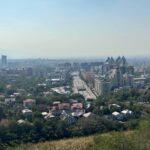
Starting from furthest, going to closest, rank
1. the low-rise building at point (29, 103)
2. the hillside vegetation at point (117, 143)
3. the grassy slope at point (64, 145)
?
the low-rise building at point (29, 103) < the grassy slope at point (64, 145) < the hillside vegetation at point (117, 143)

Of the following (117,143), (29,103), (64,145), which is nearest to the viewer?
(117,143)

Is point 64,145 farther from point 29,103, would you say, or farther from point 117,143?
point 29,103

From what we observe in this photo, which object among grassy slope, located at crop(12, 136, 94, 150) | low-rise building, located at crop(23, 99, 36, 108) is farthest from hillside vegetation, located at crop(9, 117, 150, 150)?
low-rise building, located at crop(23, 99, 36, 108)

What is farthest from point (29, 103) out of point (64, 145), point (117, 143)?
point (117, 143)

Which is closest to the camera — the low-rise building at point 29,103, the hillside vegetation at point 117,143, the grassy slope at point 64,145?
the hillside vegetation at point 117,143

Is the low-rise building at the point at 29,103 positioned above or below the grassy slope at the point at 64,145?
above

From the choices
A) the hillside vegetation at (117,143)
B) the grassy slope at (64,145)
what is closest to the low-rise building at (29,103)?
the grassy slope at (64,145)

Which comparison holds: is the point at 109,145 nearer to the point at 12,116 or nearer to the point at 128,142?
the point at 128,142

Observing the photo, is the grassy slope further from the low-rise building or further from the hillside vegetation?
the low-rise building

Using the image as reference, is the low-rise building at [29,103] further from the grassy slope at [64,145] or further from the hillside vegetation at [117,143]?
the hillside vegetation at [117,143]

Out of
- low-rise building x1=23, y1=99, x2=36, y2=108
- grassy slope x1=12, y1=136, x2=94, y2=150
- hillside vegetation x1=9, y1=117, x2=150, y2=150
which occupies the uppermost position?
hillside vegetation x1=9, y1=117, x2=150, y2=150

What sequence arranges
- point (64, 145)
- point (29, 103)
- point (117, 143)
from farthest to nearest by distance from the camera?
1. point (29, 103)
2. point (64, 145)
3. point (117, 143)
